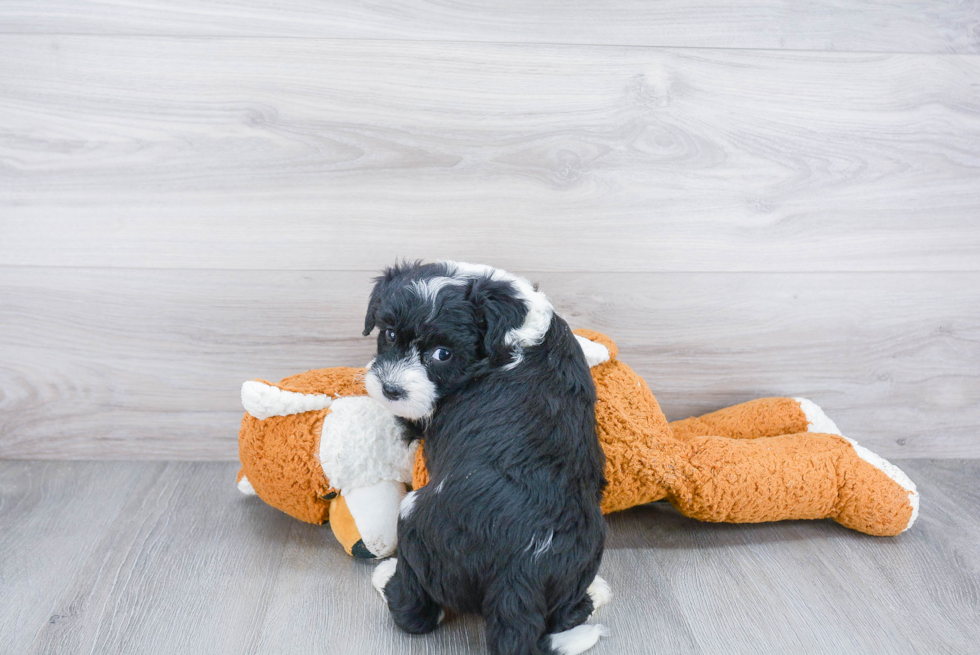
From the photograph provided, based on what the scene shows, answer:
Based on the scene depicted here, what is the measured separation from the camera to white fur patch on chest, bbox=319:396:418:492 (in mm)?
1240

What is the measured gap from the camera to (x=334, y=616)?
1.12 metres

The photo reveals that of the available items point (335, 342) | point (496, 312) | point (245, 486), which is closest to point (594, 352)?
point (496, 312)

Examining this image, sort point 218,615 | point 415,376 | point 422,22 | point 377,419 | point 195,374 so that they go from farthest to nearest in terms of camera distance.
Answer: point 195,374 → point 422,22 → point 377,419 → point 218,615 → point 415,376

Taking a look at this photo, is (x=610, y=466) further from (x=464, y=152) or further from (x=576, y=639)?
(x=464, y=152)

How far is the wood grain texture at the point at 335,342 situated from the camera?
149 cm

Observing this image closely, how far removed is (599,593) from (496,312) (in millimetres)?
513

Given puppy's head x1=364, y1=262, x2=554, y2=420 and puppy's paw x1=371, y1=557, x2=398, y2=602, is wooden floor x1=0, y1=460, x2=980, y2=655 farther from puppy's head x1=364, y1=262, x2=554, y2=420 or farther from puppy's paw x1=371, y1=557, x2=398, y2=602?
puppy's head x1=364, y1=262, x2=554, y2=420

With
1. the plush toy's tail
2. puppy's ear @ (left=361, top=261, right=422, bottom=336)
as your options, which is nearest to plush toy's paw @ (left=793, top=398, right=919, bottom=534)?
the plush toy's tail

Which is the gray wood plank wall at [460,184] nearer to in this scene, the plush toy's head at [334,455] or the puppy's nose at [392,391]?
the plush toy's head at [334,455]

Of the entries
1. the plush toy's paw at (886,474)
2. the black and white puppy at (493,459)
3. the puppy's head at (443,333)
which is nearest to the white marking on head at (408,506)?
the black and white puppy at (493,459)

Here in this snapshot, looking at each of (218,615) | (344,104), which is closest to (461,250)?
(344,104)

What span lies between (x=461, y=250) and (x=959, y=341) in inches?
47.2

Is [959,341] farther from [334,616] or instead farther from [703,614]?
[334,616]

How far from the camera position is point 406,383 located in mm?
986
